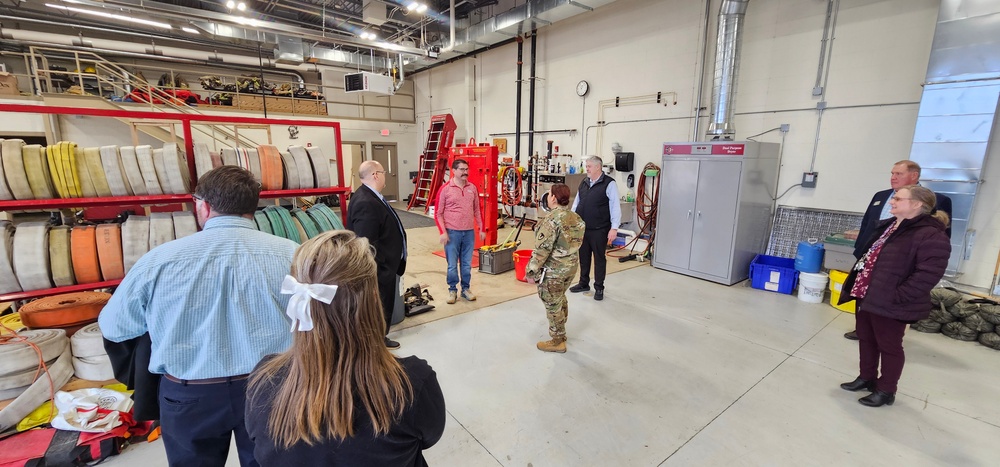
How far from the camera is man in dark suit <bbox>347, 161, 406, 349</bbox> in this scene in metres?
3.01

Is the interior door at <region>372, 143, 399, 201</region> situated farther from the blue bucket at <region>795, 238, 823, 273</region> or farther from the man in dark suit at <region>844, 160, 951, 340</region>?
the man in dark suit at <region>844, 160, 951, 340</region>

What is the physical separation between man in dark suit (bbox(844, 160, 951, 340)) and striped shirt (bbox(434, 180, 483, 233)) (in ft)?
11.7

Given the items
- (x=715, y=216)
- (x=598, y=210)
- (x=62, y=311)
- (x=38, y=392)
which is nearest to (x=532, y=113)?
(x=715, y=216)

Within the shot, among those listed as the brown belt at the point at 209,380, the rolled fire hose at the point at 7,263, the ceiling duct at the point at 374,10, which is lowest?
the brown belt at the point at 209,380

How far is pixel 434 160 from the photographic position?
10906mm

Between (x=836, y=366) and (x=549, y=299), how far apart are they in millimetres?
2400

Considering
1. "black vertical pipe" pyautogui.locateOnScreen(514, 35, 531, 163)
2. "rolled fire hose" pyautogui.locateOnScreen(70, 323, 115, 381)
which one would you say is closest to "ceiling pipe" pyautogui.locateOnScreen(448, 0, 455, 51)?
"black vertical pipe" pyautogui.locateOnScreen(514, 35, 531, 163)

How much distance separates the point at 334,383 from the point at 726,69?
249 inches

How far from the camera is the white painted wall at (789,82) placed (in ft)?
15.3

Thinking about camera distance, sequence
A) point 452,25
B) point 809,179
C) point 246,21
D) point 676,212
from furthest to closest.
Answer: point 452,25 → point 246,21 → point 676,212 → point 809,179

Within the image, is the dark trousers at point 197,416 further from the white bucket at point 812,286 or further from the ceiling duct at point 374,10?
the ceiling duct at point 374,10

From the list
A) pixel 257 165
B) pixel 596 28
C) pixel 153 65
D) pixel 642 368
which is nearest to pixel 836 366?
pixel 642 368

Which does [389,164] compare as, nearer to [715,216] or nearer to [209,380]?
[715,216]

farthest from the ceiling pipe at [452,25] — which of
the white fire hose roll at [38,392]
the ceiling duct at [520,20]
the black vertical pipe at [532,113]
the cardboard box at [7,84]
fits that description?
the cardboard box at [7,84]
